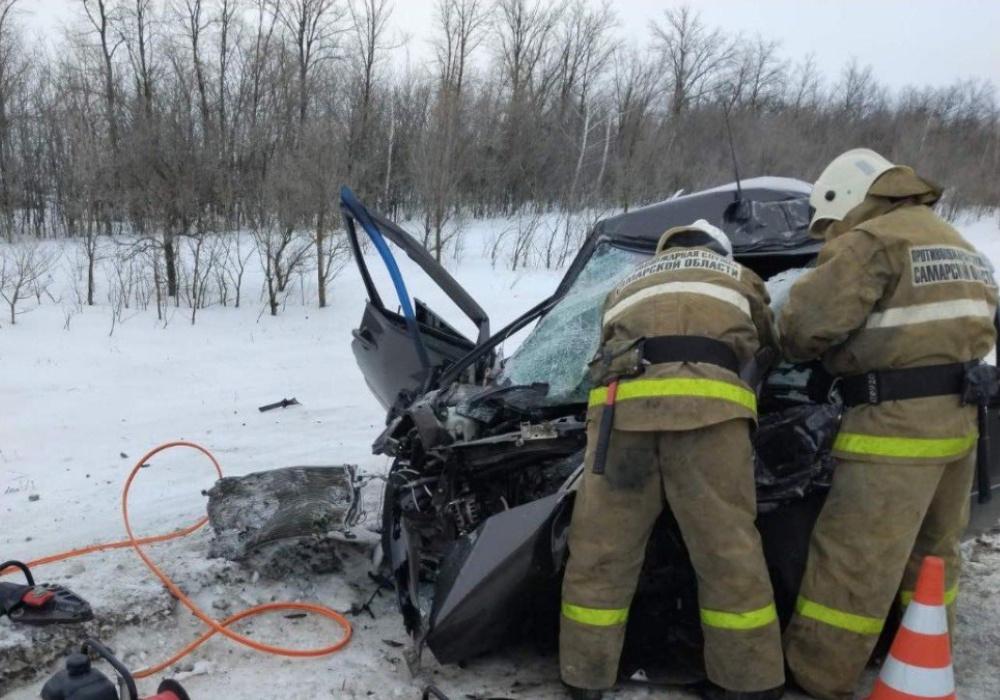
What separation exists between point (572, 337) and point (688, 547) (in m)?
1.25

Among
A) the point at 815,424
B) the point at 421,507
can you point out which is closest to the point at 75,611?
the point at 421,507

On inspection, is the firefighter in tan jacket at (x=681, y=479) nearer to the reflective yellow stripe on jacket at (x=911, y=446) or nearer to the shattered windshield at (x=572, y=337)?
the reflective yellow stripe on jacket at (x=911, y=446)

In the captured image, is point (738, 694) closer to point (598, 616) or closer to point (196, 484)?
point (598, 616)

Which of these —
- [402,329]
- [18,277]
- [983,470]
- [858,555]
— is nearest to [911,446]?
[858,555]

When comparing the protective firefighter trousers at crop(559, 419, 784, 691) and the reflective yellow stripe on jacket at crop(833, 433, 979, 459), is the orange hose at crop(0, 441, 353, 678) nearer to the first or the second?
the protective firefighter trousers at crop(559, 419, 784, 691)

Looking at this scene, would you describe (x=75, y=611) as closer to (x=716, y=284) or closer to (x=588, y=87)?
(x=716, y=284)

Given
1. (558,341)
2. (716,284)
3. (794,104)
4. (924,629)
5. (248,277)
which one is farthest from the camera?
(794,104)

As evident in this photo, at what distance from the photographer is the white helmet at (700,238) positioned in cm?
290

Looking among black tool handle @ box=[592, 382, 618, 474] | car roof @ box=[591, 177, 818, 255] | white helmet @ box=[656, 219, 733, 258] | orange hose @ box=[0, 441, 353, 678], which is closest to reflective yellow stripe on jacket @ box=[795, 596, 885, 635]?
black tool handle @ box=[592, 382, 618, 474]

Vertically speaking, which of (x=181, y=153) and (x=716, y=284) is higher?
(x=181, y=153)

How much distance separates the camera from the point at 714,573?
2.47 meters

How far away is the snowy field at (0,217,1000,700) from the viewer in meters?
2.77

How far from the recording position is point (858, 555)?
2531 millimetres

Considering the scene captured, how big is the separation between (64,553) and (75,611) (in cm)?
102
